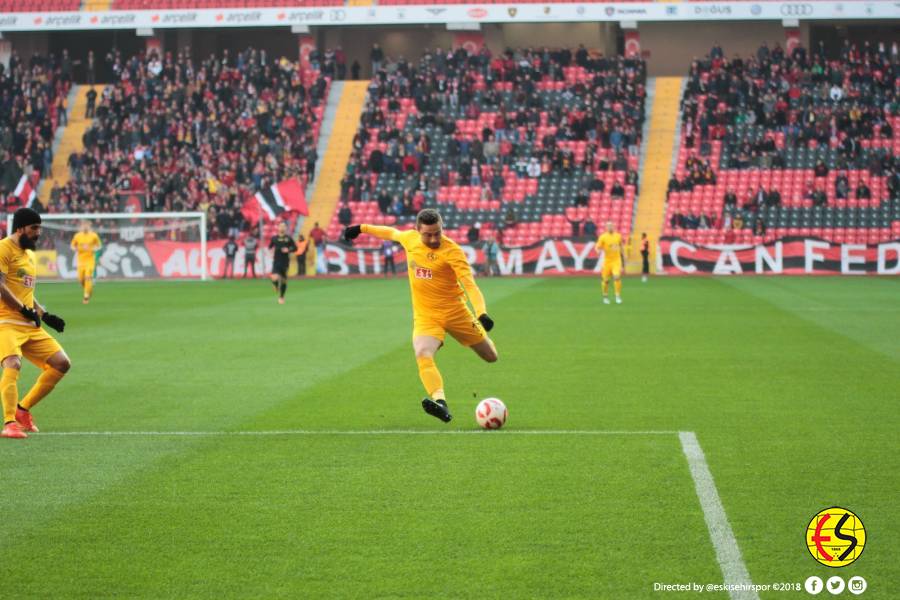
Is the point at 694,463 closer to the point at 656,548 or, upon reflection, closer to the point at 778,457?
the point at 778,457

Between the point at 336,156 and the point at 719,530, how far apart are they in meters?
47.7

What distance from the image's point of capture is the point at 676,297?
105 ft

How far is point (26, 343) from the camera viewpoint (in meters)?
11.4

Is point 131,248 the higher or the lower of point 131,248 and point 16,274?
the lower

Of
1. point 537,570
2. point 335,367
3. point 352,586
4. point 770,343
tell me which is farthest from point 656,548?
point 770,343

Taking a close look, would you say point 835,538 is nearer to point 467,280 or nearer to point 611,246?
point 467,280

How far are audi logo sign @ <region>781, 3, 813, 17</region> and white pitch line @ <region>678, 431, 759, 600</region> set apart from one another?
46.8m

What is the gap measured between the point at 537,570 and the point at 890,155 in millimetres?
46157

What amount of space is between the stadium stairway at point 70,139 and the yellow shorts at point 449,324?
1711 inches

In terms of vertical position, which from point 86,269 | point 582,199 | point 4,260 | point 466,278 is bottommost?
point 582,199

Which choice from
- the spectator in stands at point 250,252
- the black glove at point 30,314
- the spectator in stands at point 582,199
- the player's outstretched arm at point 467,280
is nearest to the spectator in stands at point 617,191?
the spectator in stands at point 582,199

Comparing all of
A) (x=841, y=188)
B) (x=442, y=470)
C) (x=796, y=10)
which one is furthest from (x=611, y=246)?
(x=796, y=10)

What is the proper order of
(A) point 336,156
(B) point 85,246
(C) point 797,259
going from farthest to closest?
(A) point 336,156 → (C) point 797,259 → (B) point 85,246

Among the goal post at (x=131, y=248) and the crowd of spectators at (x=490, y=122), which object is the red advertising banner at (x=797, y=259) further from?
the goal post at (x=131, y=248)
